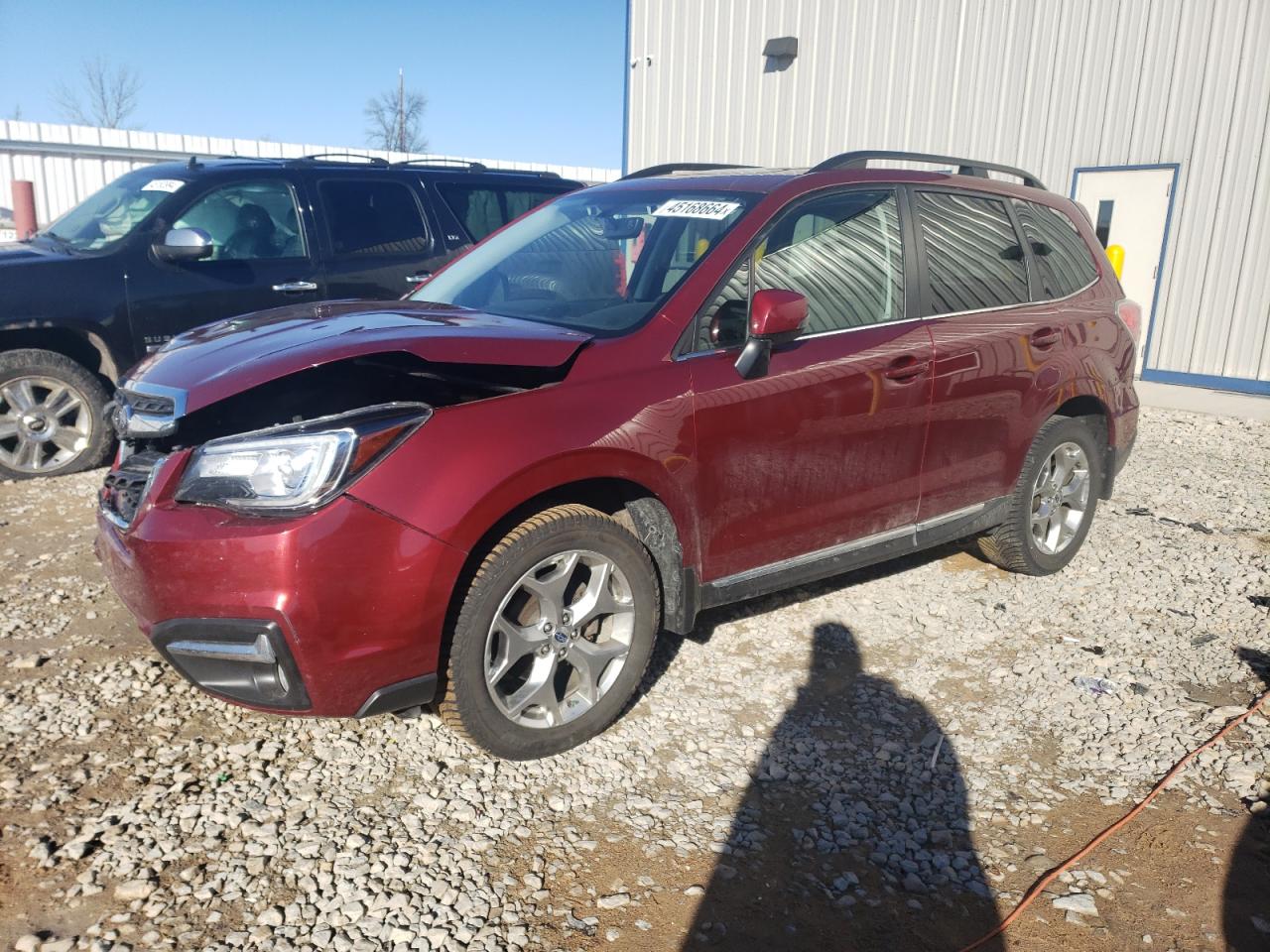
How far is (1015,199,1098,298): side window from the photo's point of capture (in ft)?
15.3

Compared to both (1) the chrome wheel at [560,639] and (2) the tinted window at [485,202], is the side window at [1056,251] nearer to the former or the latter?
(1) the chrome wheel at [560,639]

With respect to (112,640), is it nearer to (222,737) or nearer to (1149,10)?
(222,737)

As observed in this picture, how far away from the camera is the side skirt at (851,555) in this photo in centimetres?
359

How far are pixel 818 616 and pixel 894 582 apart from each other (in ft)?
2.26

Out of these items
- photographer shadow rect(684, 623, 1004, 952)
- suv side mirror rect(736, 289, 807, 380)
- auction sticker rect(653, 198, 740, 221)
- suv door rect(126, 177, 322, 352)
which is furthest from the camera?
suv door rect(126, 177, 322, 352)

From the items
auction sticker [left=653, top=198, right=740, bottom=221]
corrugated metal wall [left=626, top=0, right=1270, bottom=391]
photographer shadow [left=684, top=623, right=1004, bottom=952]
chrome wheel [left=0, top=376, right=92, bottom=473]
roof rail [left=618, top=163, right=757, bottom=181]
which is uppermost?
corrugated metal wall [left=626, top=0, right=1270, bottom=391]

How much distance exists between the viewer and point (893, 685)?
388cm

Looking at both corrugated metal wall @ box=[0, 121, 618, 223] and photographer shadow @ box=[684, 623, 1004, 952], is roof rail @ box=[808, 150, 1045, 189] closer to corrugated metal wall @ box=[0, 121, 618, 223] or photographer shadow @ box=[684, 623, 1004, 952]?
photographer shadow @ box=[684, 623, 1004, 952]

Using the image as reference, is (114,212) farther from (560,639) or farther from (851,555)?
(851,555)

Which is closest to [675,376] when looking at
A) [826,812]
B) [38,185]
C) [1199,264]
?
[826,812]

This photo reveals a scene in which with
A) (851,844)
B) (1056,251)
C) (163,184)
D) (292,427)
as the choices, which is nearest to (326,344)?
(292,427)

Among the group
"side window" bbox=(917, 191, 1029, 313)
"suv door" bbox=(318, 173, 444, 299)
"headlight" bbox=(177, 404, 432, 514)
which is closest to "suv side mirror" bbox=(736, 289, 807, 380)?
"side window" bbox=(917, 191, 1029, 313)

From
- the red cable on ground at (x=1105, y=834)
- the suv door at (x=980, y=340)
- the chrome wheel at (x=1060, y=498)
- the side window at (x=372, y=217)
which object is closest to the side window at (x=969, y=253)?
the suv door at (x=980, y=340)

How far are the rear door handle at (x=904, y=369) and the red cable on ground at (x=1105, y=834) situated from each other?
1.69m
